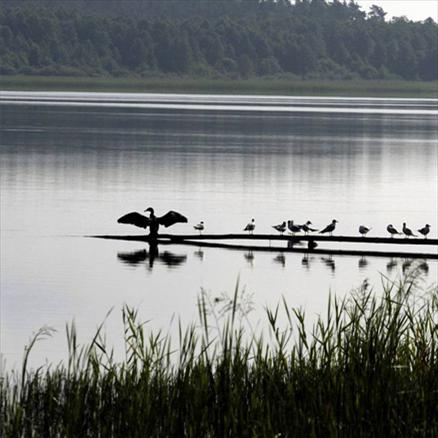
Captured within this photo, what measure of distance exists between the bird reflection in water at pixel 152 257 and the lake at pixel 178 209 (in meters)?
0.05

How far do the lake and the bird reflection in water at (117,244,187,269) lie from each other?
48mm

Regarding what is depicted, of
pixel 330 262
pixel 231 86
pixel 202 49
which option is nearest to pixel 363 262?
pixel 330 262

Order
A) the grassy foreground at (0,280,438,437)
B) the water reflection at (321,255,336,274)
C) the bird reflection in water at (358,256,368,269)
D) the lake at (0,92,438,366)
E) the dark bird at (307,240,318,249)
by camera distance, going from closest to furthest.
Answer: the grassy foreground at (0,280,438,437) < the lake at (0,92,438,366) < the water reflection at (321,255,336,274) < the bird reflection in water at (358,256,368,269) < the dark bird at (307,240,318,249)

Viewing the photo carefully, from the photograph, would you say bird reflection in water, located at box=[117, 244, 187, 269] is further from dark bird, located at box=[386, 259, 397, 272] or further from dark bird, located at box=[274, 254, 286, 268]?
dark bird, located at box=[386, 259, 397, 272]

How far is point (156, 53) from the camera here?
179250 mm

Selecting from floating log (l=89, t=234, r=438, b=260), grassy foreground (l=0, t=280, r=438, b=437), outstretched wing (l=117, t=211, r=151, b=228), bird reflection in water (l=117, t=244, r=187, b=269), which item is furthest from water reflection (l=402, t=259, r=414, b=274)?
grassy foreground (l=0, t=280, r=438, b=437)

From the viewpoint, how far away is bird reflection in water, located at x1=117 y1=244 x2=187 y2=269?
23559 millimetres

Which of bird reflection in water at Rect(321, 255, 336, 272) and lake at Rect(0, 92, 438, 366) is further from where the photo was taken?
bird reflection in water at Rect(321, 255, 336, 272)

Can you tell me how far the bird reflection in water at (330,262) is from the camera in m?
23.2

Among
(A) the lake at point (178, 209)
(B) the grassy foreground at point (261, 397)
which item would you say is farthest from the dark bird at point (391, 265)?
(B) the grassy foreground at point (261, 397)

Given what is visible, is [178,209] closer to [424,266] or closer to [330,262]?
[330,262]

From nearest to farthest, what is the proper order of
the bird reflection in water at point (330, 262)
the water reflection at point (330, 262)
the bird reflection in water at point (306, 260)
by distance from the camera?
the water reflection at point (330, 262)
the bird reflection in water at point (330, 262)
the bird reflection in water at point (306, 260)

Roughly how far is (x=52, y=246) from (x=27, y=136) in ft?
121

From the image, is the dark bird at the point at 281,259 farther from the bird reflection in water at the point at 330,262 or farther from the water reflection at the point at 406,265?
the water reflection at the point at 406,265
